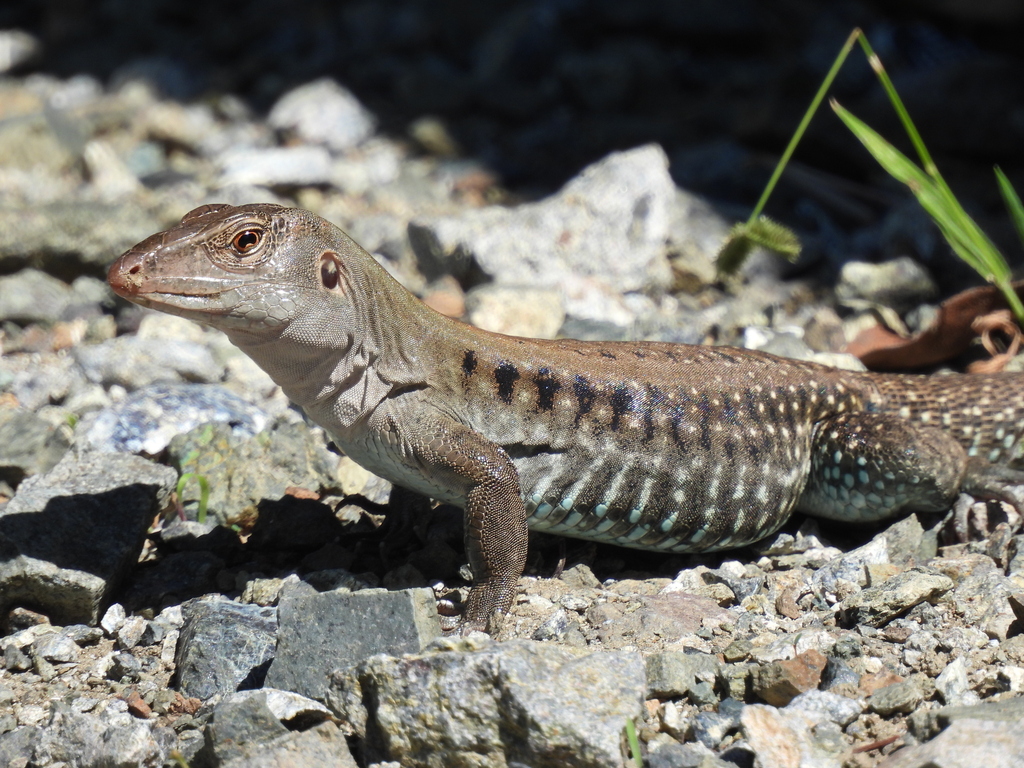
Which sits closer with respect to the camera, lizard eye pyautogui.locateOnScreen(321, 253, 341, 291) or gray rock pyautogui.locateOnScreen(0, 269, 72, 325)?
lizard eye pyautogui.locateOnScreen(321, 253, 341, 291)

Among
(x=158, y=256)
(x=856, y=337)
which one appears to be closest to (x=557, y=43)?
(x=856, y=337)

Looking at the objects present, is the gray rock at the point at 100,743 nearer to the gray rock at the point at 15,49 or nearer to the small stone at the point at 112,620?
the small stone at the point at 112,620

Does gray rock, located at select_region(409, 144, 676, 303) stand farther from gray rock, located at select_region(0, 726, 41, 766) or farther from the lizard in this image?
gray rock, located at select_region(0, 726, 41, 766)

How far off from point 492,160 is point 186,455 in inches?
228

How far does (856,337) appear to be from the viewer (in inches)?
287

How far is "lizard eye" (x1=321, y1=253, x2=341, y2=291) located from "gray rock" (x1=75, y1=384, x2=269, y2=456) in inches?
72.3

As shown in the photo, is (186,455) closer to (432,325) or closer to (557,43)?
(432,325)

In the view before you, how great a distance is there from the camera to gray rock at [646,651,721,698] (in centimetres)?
393

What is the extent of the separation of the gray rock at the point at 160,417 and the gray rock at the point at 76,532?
723 mm

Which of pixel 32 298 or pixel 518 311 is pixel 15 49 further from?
pixel 518 311

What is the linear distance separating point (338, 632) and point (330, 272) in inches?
54.7

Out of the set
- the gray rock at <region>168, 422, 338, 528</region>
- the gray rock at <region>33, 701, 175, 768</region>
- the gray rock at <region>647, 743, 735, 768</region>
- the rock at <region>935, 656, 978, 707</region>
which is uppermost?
the gray rock at <region>168, 422, 338, 528</region>

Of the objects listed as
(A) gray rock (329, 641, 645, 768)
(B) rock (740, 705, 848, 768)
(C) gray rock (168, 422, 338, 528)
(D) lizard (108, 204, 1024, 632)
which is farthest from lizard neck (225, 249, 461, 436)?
(B) rock (740, 705, 848, 768)

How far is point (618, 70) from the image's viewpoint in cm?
1171
